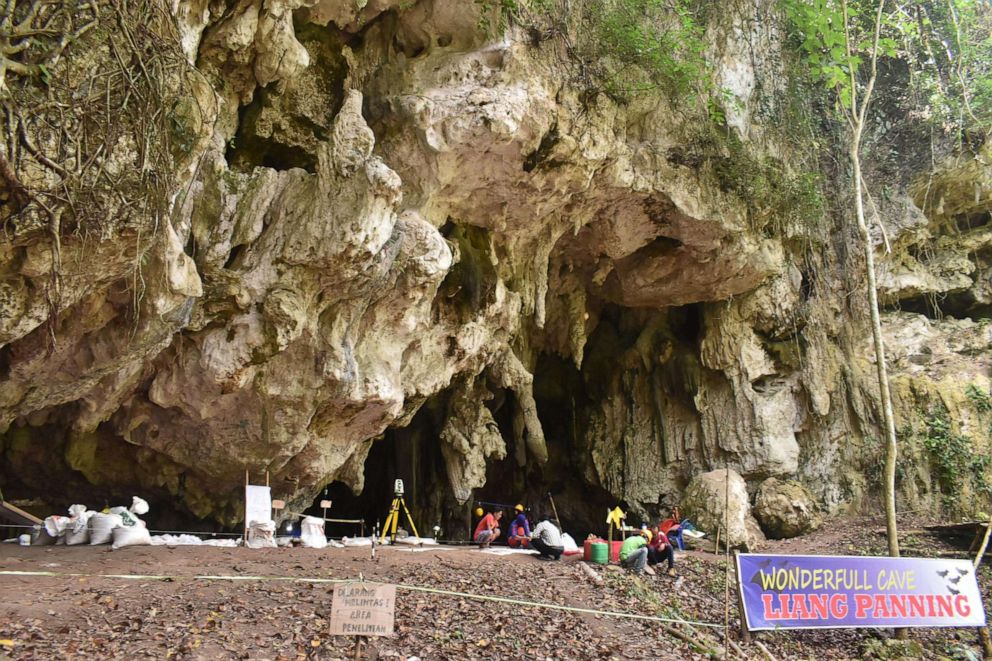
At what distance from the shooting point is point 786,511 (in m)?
13.0

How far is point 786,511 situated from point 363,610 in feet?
36.0

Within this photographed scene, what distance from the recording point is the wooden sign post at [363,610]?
437cm

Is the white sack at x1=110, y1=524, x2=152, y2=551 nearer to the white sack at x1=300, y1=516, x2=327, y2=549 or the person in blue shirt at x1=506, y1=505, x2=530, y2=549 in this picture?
the white sack at x1=300, y1=516, x2=327, y2=549

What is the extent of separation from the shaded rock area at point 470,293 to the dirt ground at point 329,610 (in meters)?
2.11

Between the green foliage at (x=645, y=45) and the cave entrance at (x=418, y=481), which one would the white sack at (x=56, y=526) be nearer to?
the cave entrance at (x=418, y=481)

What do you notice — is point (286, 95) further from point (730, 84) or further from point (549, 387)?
point (549, 387)

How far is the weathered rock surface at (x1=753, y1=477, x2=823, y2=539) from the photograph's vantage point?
42.2 ft

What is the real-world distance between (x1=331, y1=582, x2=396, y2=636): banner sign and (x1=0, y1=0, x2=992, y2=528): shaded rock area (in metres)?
3.52

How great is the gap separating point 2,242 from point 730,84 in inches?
500

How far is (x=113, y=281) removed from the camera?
6.11 meters

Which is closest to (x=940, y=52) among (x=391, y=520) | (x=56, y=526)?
(x=391, y=520)

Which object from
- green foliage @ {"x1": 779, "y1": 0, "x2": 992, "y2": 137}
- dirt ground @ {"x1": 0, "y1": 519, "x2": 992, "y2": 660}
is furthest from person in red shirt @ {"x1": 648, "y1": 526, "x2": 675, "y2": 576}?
green foliage @ {"x1": 779, "y1": 0, "x2": 992, "y2": 137}

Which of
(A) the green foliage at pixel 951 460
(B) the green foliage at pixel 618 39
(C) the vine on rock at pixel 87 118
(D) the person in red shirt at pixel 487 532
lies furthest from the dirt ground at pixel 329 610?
(B) the green foliage at pixel 618 39

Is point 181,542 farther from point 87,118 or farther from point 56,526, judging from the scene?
point 87,118
